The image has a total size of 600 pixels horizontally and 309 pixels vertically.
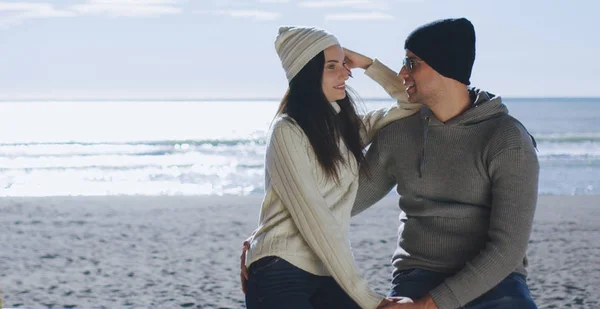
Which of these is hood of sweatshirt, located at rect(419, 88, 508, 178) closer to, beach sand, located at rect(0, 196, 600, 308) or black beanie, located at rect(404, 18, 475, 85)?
black beanie, located at rect(404, 18, 475, 85)

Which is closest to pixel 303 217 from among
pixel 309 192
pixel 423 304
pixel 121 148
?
pixel 309 192

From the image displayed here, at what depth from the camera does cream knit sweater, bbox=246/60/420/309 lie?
2365mm

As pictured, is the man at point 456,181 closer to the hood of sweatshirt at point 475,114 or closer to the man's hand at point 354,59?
the hood of sweatshirt at point 475,114

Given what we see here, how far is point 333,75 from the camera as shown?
2545 millimetres

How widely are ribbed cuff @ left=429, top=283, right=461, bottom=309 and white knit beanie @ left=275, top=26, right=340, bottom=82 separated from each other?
2.64 feet

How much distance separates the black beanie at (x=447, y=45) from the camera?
2500mm

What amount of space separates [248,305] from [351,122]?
2.25 feet

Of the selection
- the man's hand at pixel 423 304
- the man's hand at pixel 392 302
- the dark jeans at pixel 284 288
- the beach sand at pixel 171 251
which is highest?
the dark jeans at pixel 284 288

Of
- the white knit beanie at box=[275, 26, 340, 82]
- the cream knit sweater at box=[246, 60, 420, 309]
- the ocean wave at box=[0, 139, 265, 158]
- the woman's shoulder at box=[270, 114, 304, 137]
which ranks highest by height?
the white knit beanie at box=[275, 26, 340, 82]

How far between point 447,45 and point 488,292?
78 centimetres

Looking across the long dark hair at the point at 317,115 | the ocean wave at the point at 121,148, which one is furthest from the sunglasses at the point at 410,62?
the ocean wave at the point at 121,148

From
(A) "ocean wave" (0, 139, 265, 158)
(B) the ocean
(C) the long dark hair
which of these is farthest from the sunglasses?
(A) "ocean wave" (0, 139, 265, 158)

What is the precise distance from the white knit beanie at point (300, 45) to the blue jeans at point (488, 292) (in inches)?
29.6

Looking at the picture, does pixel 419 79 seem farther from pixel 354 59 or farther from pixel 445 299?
pixel 445 299
